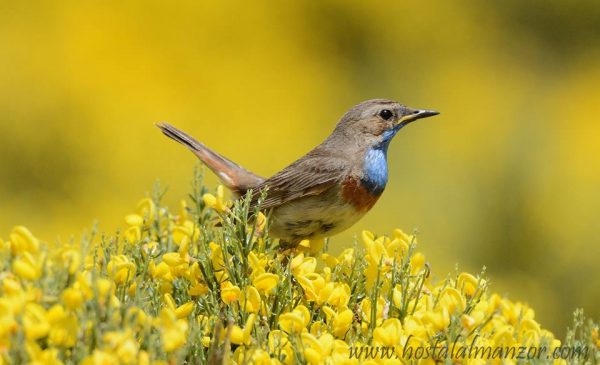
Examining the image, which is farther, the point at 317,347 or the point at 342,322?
the point at 342,322

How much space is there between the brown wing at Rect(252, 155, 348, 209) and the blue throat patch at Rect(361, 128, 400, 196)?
4.7 inches

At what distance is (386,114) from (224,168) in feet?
3.31

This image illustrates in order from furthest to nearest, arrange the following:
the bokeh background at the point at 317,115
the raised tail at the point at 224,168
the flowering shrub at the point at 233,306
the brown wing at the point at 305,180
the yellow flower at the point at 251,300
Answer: the bokeh background at the point at 317,115, the raised tail at the point at 224,168, the brown wing at the point at 305,180, the yellow flower at the point at 251,300, the flowering shrub at the point at 233,306

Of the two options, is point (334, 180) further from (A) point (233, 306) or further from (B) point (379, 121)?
(A) point (233, 306)

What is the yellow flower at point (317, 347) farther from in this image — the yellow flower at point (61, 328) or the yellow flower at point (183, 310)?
the yellow flower at point (61, 328)

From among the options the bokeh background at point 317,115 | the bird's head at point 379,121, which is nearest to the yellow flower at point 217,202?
the bird's head at point 379,121

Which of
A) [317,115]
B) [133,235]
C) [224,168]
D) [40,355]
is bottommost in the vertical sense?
[40,355]

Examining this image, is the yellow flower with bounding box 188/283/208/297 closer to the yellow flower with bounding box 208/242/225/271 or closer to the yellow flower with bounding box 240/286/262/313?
the yellow flower with bounding box 208/242/225/271

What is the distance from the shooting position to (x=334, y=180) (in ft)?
16.1

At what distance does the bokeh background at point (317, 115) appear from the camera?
8.69 m

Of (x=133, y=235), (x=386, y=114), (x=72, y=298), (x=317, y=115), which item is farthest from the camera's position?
(x=317, y=115)

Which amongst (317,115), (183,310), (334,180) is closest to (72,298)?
(183,310)

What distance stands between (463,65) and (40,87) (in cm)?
511

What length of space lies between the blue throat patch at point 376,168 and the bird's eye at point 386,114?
0.24 ft
